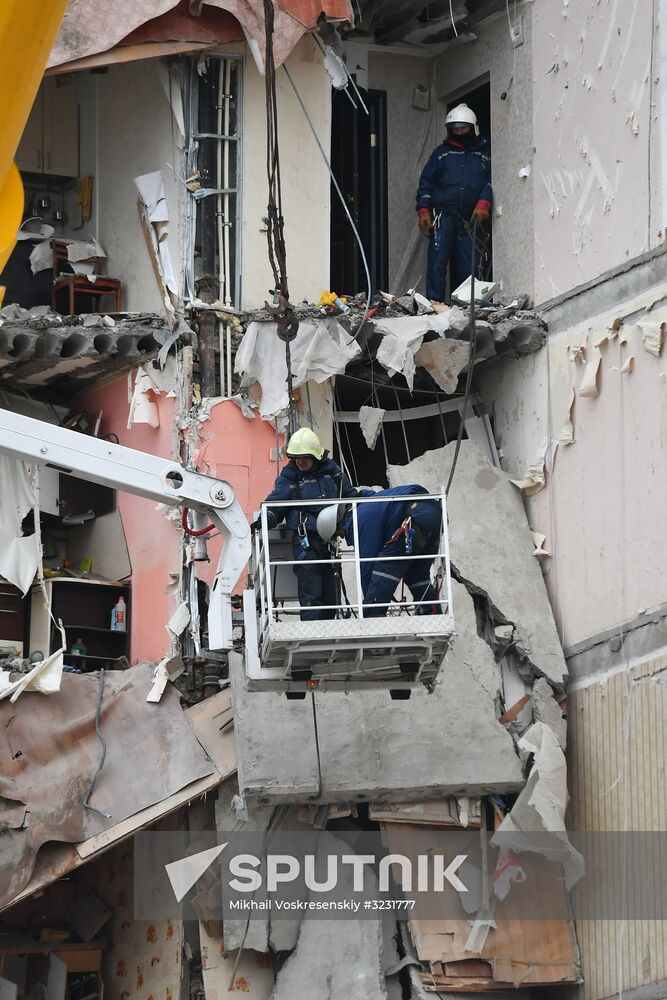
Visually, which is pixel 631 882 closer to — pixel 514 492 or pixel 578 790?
pixel 578 790

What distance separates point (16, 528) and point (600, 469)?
6088mm

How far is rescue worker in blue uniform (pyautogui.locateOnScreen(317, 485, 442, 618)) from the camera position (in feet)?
38.9

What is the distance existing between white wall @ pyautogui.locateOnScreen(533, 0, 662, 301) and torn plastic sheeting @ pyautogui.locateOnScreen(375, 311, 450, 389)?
113 cm

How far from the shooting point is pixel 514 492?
16.8 m

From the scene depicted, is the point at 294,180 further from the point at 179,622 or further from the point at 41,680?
the point at 41,680

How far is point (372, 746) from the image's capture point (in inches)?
602

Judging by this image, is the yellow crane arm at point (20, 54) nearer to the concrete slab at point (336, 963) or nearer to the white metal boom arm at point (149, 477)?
the white metal boom arm at point (149, 477)

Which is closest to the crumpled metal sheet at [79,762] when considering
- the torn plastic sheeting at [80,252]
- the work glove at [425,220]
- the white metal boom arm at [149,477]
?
the white metal boom arm at [149,477]

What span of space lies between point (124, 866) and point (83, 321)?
5683mm

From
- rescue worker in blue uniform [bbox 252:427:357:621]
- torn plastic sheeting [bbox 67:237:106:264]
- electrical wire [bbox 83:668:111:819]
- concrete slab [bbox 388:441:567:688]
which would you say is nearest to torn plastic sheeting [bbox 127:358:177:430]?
torn plastic sheeting [bbox 67:237:106:264]

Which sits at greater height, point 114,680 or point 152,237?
point 152,237

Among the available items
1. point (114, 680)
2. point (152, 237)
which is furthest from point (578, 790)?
point (152, 237)

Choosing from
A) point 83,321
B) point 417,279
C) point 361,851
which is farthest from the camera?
point 417,279

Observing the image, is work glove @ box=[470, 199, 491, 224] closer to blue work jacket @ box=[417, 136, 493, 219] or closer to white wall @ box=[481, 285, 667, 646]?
blue work jacket @ box=[417, 136, 493, 219]
